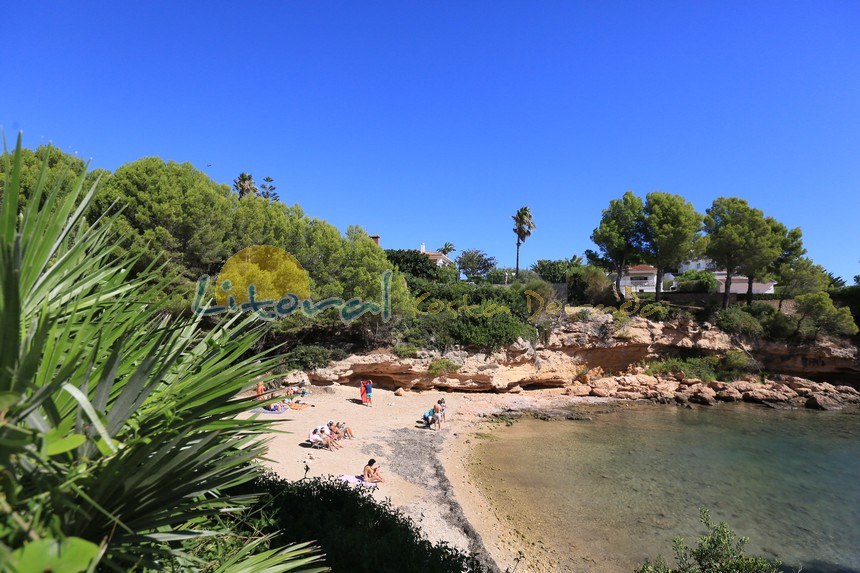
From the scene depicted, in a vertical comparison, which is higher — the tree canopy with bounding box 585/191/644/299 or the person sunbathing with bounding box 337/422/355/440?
the tree canopy with bounding box 585/191/644/299

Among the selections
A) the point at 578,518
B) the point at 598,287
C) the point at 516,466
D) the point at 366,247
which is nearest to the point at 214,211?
the point at 366,247

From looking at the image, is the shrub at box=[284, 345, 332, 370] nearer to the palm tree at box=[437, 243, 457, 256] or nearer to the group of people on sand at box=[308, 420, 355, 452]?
the group of people on sand at box=[308, 420, 355, 452]

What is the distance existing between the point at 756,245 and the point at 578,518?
80.0ft

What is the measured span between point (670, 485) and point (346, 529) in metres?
10.8

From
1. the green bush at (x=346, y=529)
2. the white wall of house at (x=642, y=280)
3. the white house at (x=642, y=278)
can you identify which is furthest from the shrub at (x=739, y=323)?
the green bush at (x=346, y=529)

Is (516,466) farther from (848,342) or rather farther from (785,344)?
(848,342)

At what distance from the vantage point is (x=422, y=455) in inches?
522

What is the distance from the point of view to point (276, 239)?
19812 mm

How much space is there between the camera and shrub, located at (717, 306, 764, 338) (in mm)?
25172

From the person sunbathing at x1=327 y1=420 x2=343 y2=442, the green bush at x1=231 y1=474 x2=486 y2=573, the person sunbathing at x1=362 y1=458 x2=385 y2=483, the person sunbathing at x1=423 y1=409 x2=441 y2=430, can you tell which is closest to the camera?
the green bush at x1=231 y1=474 x2=486 y2=573

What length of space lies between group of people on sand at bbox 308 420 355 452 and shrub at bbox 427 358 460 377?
7443 mm

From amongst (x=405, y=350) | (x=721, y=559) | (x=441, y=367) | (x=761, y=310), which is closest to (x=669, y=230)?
(x=761, y=310)

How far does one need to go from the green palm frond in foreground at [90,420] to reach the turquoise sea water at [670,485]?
26.7 ft

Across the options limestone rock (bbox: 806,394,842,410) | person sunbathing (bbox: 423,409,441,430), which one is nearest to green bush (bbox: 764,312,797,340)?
limestone rock (bbox: 806,394,842,410)
